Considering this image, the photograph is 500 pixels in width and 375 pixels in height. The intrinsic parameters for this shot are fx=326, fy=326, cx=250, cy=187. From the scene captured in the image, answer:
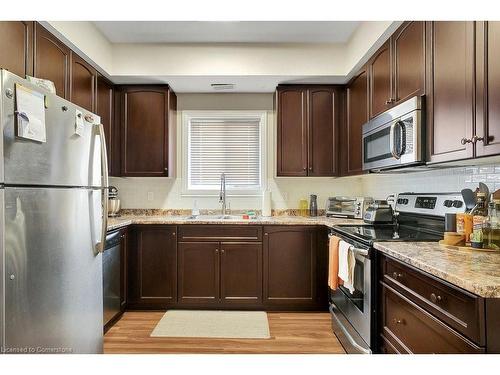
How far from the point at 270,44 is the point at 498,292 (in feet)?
9.01

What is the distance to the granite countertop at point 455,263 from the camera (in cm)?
101

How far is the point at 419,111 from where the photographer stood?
73.4 inches

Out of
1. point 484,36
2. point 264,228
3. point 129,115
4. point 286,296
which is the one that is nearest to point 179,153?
point 129,115

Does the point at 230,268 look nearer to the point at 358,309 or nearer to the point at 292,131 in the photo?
the point at 358,309

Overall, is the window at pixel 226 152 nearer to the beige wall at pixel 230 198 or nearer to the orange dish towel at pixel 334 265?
the beige wall at pixel 230 198

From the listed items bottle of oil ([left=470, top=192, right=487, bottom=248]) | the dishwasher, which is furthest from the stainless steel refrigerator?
bottle of oil ([left=470, top=192, right=487, bottom=248])

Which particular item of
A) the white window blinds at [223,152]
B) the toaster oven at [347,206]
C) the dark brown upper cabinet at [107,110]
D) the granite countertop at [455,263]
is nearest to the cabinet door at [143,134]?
the dark brown upper cabinet at [107,110]

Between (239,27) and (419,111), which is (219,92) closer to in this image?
(239,27)

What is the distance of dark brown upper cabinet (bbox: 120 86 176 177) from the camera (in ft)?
11.0

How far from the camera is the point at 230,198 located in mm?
3689

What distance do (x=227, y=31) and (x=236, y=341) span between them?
8.44ft

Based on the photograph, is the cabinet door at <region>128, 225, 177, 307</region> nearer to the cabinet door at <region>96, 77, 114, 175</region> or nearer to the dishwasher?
the dishwasher

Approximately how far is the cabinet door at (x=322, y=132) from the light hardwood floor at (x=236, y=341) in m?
1.48

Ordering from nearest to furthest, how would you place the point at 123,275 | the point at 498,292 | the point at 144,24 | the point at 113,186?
the point at 498,292, the point at 144,24, the point at 123,275, the point at 113,186
